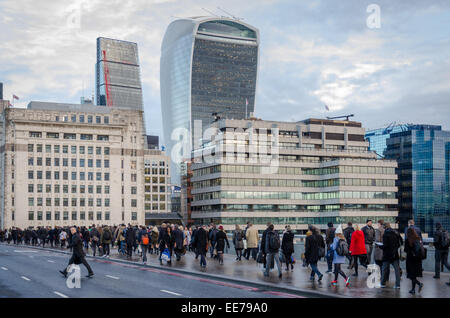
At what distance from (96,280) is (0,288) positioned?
424cm

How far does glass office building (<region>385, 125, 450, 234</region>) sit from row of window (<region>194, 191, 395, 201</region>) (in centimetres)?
4151

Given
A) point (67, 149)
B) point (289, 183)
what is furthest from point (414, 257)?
point (289, 183)

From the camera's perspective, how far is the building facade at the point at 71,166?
127 metres

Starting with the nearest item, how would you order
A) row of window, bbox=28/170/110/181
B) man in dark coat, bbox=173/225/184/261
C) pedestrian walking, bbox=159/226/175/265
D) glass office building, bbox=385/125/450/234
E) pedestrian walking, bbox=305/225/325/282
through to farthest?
1. pedestrian walking, bbox=305/225/325/282
2. pedestrian walking, bbox=159/226/175/265
3. man in dark coat, bbox=173/225/184/261
4. row of window, bbox=28/170/110/181
5. glass office building, bbox=385/125/450/234

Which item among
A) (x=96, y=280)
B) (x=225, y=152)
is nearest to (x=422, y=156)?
(x=225, y=152)

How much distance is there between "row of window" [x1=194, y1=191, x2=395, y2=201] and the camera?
137 meters


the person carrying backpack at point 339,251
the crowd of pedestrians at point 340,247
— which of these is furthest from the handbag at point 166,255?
the person carrying backpack at point 339,251

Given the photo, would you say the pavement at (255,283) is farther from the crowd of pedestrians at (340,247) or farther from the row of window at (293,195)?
the row of window at (293,195)

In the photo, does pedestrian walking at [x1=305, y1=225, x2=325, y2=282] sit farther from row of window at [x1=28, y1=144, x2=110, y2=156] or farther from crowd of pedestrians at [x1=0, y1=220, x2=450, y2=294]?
row of window at [x1=28, y1=144, x2=110, y2=156]

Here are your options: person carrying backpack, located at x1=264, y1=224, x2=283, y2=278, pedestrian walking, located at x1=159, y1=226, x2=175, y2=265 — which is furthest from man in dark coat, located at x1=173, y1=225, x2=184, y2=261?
person carrying backpack, located at x1=264, y1=224, x2=283, y2=278

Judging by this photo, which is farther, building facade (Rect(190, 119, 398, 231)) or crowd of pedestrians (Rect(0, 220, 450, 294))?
building facade (Rect(190, 119, 398, 231))

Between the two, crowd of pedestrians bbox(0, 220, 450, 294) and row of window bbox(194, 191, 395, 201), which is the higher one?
crowd of pedestrians bbox(0, 220, 450, 294)
